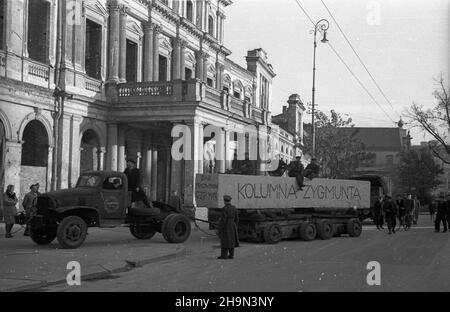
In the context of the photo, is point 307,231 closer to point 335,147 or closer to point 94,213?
point 94,213

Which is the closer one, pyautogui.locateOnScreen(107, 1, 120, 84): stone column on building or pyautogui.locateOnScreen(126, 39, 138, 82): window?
pyautogui.locateOnScreen(107, 1, 120, 84): stone column on building

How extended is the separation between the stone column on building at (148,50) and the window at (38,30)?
807 cm

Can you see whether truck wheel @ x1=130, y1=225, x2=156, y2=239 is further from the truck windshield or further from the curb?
the curb

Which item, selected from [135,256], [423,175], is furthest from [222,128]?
[423,175]

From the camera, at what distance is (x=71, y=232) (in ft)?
51.5

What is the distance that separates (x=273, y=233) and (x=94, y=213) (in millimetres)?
5948

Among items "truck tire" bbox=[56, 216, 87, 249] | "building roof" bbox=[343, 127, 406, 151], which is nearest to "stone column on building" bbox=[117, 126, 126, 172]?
"truck tire" bbox=[56, 216, 87, 249]

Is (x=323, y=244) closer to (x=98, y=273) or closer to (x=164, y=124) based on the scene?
(x=98, y=273)

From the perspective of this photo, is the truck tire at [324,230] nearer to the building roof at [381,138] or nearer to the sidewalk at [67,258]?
the sidewalk at [67,258]

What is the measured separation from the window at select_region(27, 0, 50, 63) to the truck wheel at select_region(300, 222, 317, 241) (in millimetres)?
12802

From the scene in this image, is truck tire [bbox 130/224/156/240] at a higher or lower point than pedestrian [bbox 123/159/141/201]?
lower

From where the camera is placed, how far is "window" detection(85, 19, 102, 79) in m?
29.2

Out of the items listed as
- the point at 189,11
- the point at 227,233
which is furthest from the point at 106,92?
the point at 227,233

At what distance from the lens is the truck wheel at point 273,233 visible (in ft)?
63.0
